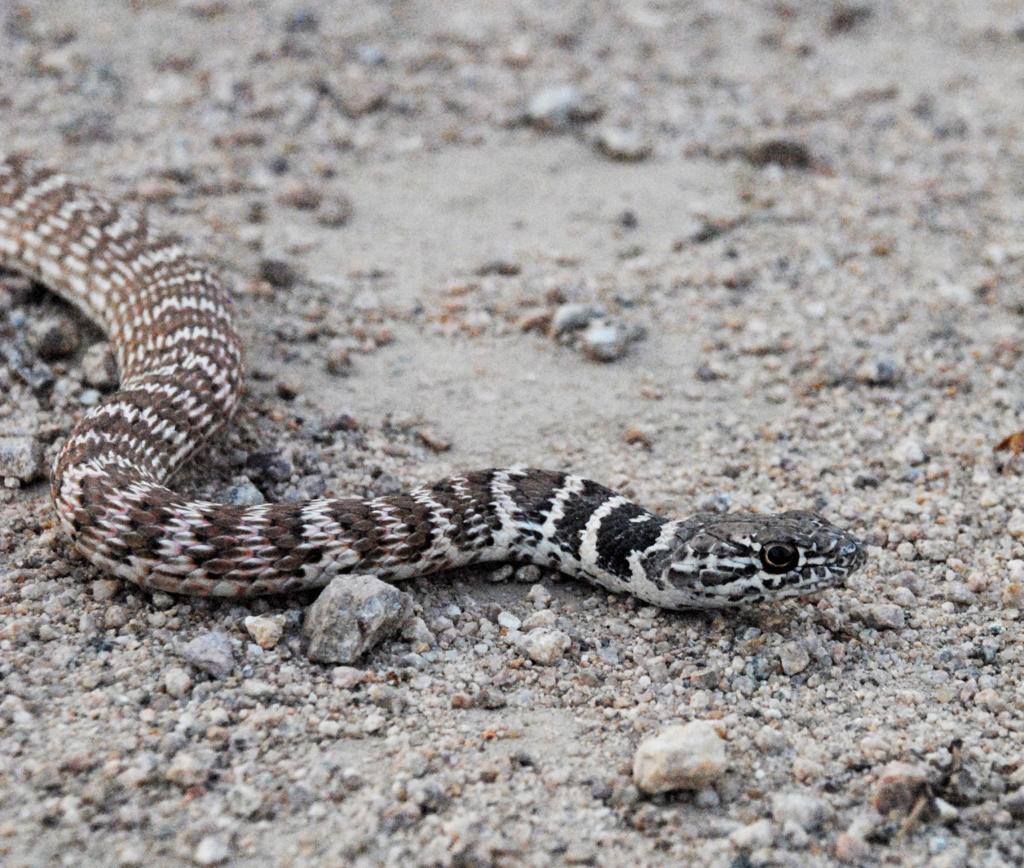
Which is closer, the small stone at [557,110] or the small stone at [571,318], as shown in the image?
the small stone at [571,318]

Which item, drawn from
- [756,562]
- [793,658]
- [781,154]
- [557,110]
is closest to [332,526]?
[756,562]

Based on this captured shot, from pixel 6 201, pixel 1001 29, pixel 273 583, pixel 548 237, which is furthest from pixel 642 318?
pixel 1001 29

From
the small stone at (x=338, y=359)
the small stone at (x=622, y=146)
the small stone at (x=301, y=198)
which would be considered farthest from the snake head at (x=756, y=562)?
the small stone at (x=622, y=146)

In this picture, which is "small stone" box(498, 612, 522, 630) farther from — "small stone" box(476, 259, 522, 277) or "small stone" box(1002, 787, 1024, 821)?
"small stone" box(476, 259, 522, 277)

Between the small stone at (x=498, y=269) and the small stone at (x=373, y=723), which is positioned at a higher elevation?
the small stone at (x=498, y=269)

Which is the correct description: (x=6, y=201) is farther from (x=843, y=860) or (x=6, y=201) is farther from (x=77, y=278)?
(x=843, y=860)

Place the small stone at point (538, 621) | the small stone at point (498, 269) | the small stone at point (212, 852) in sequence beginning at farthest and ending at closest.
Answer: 1. the small stone at point (498, 269)
2. the small stone at point (538, 621)
3. the small stone at point (212, 852)

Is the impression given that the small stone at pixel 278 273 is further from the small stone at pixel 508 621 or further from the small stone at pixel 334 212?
the small stone at pixel 508 621
